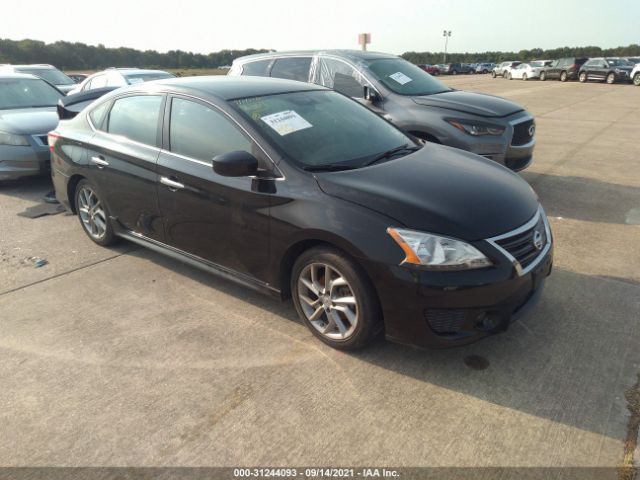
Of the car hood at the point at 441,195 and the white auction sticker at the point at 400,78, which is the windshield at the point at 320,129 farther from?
the white auction sticker at the point at 400,78

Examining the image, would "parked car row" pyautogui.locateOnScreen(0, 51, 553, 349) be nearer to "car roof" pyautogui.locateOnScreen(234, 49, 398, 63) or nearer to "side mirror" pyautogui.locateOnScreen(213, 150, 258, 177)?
"side mirror" pyautogui.locateOnScreen(213, 150, 258, 177)

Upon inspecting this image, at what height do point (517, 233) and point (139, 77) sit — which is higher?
point (139, 77)

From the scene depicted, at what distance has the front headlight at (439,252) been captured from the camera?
2656mm

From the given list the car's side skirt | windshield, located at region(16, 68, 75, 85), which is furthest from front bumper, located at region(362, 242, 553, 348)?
windshield, located at region(16, 68, 75, 85)

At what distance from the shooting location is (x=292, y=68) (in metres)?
6.76

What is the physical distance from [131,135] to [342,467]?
3.21m

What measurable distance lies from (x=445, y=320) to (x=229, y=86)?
250 centimetres

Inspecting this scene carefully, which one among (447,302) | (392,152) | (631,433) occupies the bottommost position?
(631,433)

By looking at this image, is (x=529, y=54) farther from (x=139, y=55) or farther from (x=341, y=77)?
(x=341, y=77)

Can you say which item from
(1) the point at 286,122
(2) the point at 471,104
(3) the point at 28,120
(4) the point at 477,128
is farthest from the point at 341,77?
(3) the point at 28,120

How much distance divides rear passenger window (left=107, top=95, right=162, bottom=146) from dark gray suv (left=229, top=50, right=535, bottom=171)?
9.61ft

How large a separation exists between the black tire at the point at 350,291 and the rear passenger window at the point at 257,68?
15.2 ft

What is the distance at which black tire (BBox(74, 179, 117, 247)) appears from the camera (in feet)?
15.0

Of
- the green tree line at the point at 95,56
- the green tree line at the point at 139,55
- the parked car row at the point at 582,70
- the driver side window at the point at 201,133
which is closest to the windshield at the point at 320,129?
the driver side window at the point at 201,133
